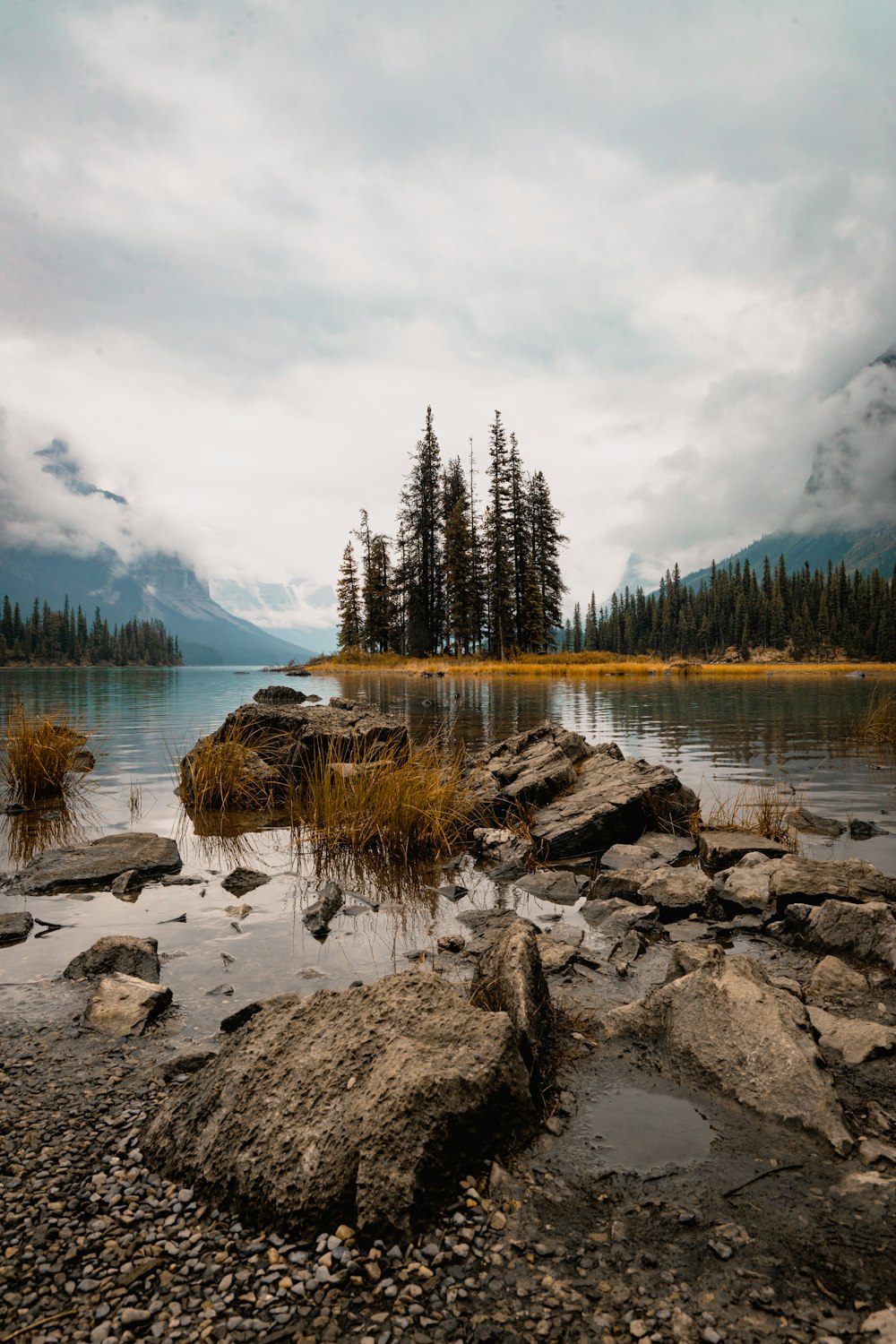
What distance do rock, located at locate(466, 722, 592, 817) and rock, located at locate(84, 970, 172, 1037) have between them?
644 centimetres

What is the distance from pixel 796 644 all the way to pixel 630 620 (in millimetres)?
40035

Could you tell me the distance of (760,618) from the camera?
136625mm

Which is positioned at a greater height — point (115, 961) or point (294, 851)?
point (115, 961)

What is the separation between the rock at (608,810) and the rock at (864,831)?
7.31 feet

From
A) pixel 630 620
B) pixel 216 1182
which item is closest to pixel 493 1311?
pixel 216 1182

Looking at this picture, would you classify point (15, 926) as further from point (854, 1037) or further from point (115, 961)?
point (854, 1037)

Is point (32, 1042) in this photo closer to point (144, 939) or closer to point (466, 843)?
point (144, 939)

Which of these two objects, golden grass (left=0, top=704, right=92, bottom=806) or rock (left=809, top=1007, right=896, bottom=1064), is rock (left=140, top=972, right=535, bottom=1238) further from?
golden grass (left=0, top=704, right=92, bottom=806)

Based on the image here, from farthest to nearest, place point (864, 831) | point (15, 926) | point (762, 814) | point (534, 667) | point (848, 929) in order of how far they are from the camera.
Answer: point (534, 667)
point (864, 831)
point (762, 814)
point (15, 926)
point (848, 929)

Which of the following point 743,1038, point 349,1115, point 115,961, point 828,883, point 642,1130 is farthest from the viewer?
point 828,883

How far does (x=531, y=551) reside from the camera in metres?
67.9

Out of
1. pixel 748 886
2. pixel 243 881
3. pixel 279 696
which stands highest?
pixel 279 696

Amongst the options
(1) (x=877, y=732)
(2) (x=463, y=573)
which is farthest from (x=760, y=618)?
Result: (1) (x=877, y=732)

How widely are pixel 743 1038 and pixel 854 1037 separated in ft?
2.63
